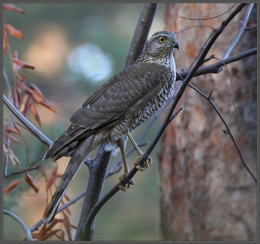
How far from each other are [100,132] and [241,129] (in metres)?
1.58

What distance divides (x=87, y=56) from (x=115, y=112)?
331 cm

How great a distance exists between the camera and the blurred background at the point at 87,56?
487 centimetres

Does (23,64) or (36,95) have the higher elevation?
(23,64)

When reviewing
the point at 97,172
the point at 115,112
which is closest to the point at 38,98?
the point at 115,112

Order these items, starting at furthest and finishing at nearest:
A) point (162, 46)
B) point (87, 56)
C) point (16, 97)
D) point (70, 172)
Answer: point (87, 56), point (162, 46), point (16, 97), point (70, 172)

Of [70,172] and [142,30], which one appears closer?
[70,172]

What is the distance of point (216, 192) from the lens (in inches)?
139

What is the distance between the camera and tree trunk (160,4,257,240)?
11.3 feet

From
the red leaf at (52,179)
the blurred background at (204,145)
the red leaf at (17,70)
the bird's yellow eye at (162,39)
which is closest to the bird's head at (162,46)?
the bird's yellow eye at (162,39)

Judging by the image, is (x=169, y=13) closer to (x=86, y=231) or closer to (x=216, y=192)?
(x=216, y=192)

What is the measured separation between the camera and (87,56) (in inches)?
215

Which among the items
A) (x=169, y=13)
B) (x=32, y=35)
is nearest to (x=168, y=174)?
(x=169, y=13)

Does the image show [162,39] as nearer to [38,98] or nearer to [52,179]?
[38,98]

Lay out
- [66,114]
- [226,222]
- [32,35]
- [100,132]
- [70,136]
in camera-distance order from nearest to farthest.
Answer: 1. [70,136]
2. [100,132]
3. [226,222]
4. [66,114]
5. [32,35]
